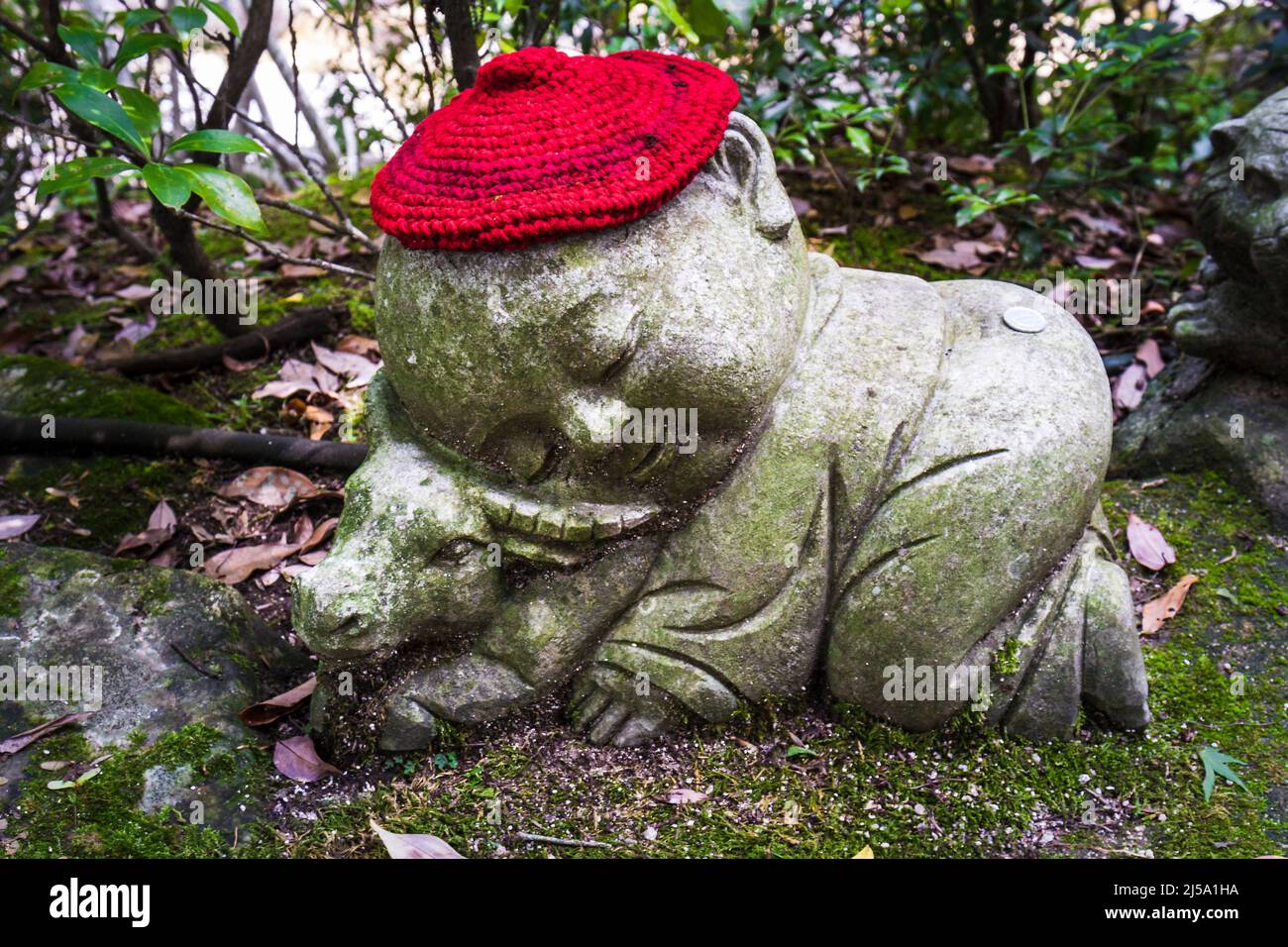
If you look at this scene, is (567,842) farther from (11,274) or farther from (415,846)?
(11,274)

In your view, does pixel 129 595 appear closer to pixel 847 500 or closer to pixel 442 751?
pixel 442 751

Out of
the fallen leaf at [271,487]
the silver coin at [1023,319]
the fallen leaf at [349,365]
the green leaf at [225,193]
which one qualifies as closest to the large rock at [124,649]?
the fallen leaf at [271,487]

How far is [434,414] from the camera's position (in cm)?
257

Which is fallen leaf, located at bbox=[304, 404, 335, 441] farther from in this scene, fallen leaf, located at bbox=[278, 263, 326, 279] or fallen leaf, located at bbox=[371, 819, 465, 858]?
fallen leaf, located at bbox=[371, 819, 465, 858]

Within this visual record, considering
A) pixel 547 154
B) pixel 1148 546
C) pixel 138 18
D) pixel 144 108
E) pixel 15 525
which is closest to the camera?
pixel 547 154

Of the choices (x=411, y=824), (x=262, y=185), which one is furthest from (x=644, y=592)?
(x=262, y=185)

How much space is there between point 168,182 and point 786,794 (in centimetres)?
196

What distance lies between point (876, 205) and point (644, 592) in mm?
2873

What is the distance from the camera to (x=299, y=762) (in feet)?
8.87

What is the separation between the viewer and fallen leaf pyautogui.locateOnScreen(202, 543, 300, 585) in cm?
346

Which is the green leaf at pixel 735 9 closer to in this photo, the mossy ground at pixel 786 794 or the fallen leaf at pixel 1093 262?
the mossy ground at pixel 786 794

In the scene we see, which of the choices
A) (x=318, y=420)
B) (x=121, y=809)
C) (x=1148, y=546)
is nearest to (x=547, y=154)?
(x=121, y=809)

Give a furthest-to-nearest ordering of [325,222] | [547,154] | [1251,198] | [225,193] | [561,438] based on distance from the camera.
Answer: [325,222] → [1251,198] → [561,438] → [225,193] → [547,154]

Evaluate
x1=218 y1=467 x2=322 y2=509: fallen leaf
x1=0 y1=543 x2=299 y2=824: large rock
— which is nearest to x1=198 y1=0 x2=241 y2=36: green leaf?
x1=218 y1=467 x2=322 y2=509: fallen leaf
